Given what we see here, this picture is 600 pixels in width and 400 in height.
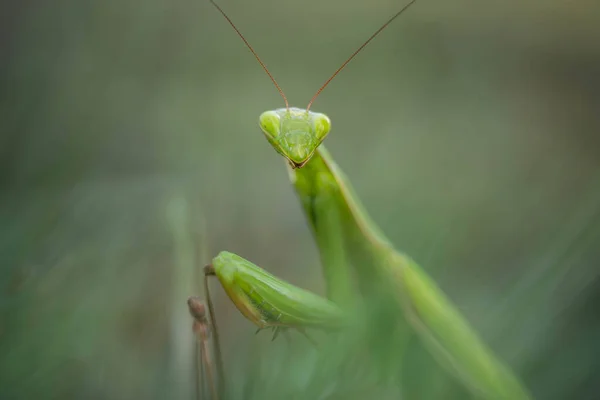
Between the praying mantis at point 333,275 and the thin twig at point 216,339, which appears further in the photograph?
the praying mantis at point 333,275

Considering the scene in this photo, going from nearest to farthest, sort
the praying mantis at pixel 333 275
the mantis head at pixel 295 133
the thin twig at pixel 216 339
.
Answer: the thin twig at pixel 216 339, the praying mantis at pixel 333 275, the mantis head at pixel 295 133

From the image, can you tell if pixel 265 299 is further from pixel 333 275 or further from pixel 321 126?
pixel 321 126

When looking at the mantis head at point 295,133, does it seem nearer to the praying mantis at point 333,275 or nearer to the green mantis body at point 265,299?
the praying mantis at point 333,275

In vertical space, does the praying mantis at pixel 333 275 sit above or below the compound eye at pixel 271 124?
below

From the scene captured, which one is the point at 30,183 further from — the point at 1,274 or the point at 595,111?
the point at 595,111

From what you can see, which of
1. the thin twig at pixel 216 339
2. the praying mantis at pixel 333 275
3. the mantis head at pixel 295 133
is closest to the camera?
the thin twig at pixel 216 339

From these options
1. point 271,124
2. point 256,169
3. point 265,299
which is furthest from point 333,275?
point 256,169

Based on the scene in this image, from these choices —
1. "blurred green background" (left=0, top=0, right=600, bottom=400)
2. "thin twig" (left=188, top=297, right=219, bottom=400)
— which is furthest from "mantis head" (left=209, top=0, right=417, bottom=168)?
"thin twig" (left=188, top=297, right=219, bottom=400)

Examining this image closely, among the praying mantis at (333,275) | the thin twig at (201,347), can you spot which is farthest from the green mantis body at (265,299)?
the thin twig at (201,347)

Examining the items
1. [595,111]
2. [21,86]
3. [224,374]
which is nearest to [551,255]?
[224,374]
